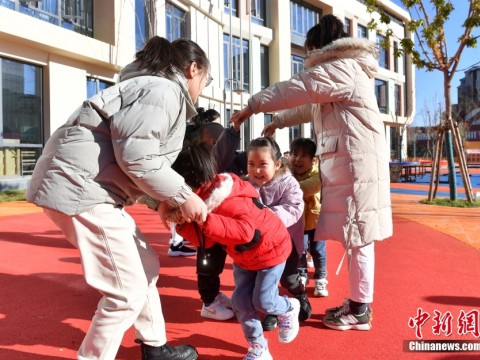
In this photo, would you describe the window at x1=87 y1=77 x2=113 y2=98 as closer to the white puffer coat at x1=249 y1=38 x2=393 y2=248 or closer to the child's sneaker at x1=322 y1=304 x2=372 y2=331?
the white puffer coat at x1=249 y1=38 x2=393 y2=248

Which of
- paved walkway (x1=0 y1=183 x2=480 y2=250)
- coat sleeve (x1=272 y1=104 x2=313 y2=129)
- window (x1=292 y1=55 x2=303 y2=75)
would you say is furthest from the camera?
window (x1=292 y1=55 x2=303 y2=75)

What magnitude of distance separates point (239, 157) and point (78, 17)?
463 inches

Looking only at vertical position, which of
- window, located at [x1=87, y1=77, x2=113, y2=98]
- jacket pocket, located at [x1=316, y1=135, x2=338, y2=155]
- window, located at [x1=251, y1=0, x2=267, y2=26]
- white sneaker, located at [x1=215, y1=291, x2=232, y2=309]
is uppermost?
window, located at [x1=251, y1=0, x2=267, y2=26]

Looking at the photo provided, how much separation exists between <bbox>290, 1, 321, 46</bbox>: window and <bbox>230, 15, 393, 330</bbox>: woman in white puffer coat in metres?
23.8

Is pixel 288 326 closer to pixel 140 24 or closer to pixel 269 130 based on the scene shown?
pixel 269 130

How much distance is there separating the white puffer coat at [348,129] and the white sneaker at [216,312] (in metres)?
0.85

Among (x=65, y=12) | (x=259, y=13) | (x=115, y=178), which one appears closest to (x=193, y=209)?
(x=115, y=178)

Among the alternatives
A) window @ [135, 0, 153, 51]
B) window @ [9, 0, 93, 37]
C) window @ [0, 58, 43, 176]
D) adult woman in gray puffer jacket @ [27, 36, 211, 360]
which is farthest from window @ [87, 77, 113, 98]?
adult woman in gray puffer jacket @ [27, 36, 211, 360]

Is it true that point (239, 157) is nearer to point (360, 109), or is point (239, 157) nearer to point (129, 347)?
point (360, 109)

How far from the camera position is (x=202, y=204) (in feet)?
6.42

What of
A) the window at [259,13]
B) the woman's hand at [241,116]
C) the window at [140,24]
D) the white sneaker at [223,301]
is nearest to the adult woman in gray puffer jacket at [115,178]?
the woman's hand at [241,116]

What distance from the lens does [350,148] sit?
2701 mm

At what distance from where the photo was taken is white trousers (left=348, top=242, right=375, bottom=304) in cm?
277

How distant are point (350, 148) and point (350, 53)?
572mm
